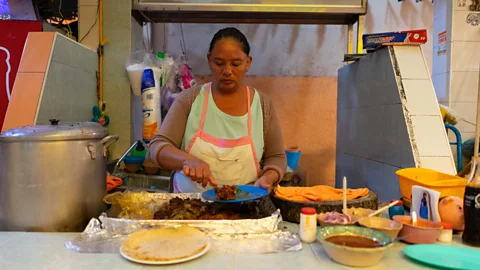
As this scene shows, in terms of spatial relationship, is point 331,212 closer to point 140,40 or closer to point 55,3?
point 140,40

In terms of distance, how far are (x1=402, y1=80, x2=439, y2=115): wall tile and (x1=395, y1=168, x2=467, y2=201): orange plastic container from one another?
22.2 inches

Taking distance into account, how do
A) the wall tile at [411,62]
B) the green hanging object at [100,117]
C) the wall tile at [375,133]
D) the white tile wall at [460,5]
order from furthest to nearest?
the white tile wall at [460,5], the green hanging object at [100,117], the wall tile at [375,133], the wall tile at [411,62]

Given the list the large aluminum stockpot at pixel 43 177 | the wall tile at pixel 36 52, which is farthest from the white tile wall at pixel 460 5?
the large aluminum stockpot at pixel 43 177

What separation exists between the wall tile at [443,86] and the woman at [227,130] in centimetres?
252

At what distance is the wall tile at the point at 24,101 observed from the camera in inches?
75.7

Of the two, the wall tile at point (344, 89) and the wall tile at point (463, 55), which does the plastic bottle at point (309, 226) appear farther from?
the wall tile at point (463, 55)

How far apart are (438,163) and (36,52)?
2.36m

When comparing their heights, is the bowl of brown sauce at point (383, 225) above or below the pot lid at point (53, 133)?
below

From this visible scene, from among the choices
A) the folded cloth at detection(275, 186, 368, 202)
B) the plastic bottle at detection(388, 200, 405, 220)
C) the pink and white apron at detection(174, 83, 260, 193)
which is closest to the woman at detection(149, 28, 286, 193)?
the pink and white apron at detection(174, 83, 260, 193)

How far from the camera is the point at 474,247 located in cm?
117

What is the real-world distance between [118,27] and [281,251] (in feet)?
7.85

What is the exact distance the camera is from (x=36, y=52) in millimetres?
2066

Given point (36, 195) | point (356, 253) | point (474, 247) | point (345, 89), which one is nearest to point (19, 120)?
point (36, 195)

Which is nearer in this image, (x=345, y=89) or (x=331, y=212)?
(x=331, y=212)
